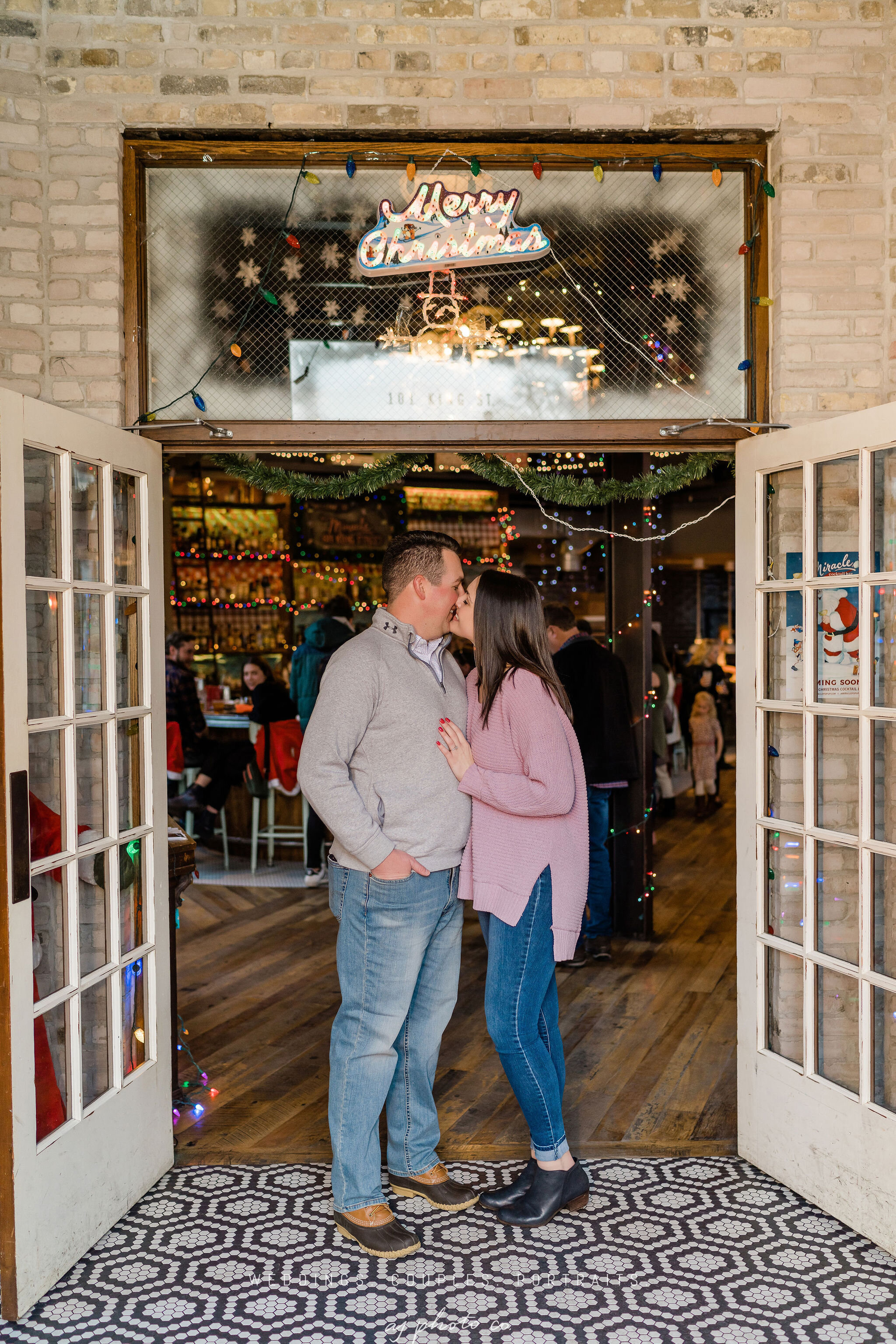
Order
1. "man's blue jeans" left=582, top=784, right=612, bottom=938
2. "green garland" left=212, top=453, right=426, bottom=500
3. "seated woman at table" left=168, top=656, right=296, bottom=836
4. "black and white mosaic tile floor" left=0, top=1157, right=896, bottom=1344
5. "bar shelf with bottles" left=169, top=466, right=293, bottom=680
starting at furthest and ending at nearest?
1. "bar shelf with bottles" left=169, top=466, right=293, bottom=680
2. "seated woman at table" left=168, top=656, right=296, bottom=836
3. "man's blue jeans" left=582, top=784, right=612, bottom=938
4. "green garland" left=212, top=453, right=426, bottom=500
5. "black and white mosaic tile floor" left=0, top=1157, right=896, bottom=1344

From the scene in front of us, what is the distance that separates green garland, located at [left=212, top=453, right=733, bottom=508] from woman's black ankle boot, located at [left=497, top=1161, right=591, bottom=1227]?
224cm

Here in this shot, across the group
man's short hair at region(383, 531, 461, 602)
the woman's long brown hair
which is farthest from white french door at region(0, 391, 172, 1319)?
the woman's long brown hair

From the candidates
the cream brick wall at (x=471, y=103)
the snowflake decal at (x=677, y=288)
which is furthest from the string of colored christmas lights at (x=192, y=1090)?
the snowflake decal at (x=677, y=288)

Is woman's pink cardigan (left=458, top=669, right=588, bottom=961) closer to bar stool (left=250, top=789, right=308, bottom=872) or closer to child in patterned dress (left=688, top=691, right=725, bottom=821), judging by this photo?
bar stool (left=250, top=789, right=308, bottom=872)

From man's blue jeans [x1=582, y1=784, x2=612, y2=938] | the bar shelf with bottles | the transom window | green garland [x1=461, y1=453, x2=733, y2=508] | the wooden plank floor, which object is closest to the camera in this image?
the transom window

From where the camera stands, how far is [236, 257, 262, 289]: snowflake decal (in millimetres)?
3156

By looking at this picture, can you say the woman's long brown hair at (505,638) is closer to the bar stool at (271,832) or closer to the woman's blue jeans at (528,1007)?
the woman's blue jeans at (528,1007)

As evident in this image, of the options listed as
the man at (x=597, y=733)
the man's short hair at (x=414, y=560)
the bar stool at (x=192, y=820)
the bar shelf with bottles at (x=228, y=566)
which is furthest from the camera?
the bar shelf with bottles at (x=228, y=566)

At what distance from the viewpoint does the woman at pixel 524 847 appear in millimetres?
2664

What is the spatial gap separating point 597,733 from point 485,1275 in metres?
2.86

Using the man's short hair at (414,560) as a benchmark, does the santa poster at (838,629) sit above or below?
below

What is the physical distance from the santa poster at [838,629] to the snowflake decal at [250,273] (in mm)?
1830

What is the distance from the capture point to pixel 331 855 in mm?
2756

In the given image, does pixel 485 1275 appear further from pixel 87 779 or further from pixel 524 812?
pixel 87 779
